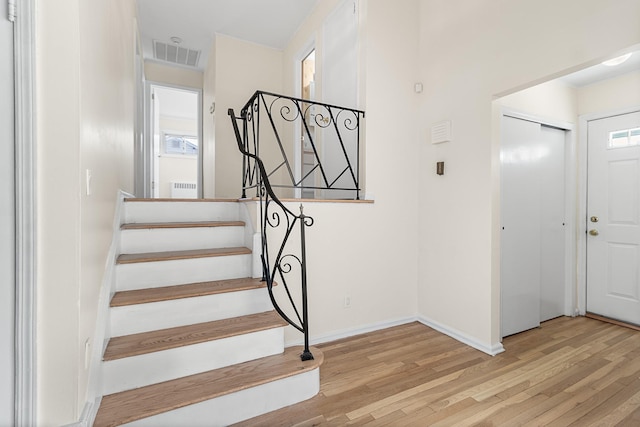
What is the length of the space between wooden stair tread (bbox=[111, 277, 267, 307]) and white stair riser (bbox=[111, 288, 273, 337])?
3 centimetres

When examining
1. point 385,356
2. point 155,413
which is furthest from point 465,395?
point 155,413

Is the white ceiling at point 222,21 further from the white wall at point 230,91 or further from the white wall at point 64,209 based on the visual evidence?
the white wall at point 64,209

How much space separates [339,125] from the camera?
11.7 ft

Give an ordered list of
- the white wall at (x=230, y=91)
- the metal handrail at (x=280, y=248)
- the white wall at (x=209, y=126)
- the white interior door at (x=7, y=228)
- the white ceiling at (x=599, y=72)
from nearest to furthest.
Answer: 1. the white interior door at (x=7, y=228)
2. the metal handrail at (x=280, y=248)
3. the white ceiling at (x=599, y=72)
4. the white wall at (x=230, y=91)
5. the white wall at (x=209, y=126)

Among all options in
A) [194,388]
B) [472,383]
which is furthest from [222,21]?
[472,383]

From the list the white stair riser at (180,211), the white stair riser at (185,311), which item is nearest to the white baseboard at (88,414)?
the white stair riser at (185,311)

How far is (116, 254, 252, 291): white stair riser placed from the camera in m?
2.00

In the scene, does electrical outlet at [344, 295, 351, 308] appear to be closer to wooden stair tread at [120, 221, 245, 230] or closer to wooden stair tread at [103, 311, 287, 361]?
wooden stair tread at [103, 311, 287, 361]

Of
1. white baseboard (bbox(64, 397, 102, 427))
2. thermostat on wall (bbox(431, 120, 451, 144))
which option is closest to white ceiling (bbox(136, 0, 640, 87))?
thermostat on wall (bbox(431, 120, 451, 144))

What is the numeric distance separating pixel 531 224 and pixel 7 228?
365 centimetres

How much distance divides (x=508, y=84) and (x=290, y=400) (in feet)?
8.81

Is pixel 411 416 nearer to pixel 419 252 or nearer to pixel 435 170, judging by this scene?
pixel 419 252

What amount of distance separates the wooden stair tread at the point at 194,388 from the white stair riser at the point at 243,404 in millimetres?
31

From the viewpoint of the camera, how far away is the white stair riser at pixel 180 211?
2527 millimetres
